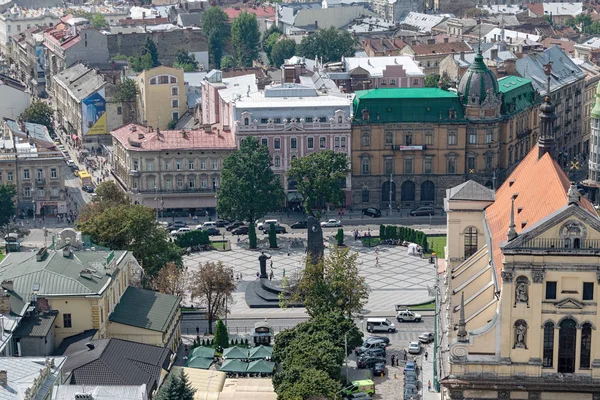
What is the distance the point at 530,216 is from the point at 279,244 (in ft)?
222

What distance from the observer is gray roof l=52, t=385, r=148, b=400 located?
97.8m

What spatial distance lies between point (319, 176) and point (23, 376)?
79513 millimetres

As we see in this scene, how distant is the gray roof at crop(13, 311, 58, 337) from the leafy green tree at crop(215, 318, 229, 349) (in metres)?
14.8

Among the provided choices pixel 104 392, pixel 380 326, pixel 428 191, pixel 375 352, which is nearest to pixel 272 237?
pixel 428 191

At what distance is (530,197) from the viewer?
356ft

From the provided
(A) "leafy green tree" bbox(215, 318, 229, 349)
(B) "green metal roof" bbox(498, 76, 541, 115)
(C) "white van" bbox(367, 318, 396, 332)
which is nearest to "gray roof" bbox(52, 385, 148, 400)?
(A) "leafy green tree" bbox(215, 318, 229, 349)

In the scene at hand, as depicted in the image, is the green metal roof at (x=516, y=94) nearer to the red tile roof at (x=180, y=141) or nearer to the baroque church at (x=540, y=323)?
the red tile roof at (x=180, y=141)

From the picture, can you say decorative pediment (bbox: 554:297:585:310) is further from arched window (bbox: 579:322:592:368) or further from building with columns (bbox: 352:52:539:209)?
building with columns (bbox: 352:52:539:209)

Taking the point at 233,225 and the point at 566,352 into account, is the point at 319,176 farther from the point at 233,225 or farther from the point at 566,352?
the point at 566,352

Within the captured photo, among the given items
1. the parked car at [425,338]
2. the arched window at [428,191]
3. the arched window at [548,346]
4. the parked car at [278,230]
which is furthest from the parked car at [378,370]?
the arched window at [428,191]

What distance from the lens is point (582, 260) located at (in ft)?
313

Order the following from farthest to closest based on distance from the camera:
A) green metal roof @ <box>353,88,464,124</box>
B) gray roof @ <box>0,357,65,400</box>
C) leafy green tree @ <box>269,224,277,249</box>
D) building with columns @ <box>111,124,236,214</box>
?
green metal roof @ <box>353,88,464,124</box>, building with columns @ <box>111,124,236,214</box>, leafy green tree @ <box>269,224,277,249</box>, gray roof @ <box>0,357,65,400</box>

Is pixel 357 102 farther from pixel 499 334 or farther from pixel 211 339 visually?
pixel 499 334

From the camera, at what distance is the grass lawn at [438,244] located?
536 ft
